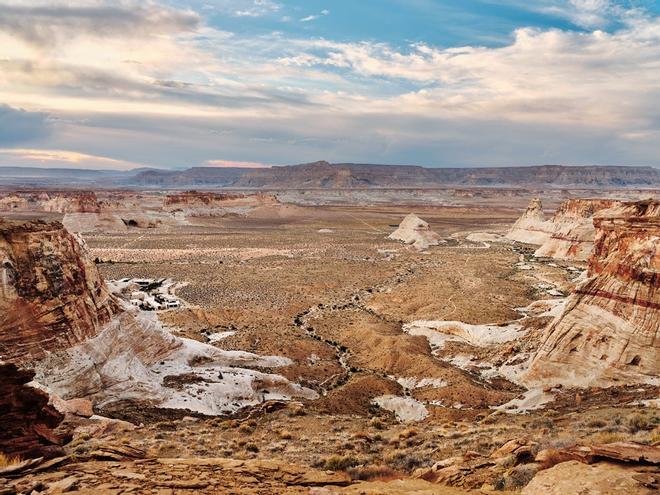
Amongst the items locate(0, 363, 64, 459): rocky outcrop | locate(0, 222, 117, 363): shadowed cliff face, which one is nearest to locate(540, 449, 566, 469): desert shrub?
locate(0, 363, 64, 459): rocky outcrop

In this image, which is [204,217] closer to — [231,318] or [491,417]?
[231,318]

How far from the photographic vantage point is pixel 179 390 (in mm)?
15625

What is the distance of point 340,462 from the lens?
31.7ft

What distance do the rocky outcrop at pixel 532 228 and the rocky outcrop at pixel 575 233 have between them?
6.50m

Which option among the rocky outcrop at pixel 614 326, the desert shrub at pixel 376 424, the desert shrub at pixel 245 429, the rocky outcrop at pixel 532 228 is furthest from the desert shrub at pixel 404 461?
the rocky outcrop at pixel 532 228

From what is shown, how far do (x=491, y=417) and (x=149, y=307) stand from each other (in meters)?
25.0

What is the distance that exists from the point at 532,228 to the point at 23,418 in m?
77.0

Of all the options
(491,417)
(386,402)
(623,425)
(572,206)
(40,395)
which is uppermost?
(572,206)

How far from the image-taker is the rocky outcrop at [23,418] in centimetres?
885

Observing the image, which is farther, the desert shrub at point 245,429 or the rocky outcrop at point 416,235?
the rocky outcrop at point 416,235

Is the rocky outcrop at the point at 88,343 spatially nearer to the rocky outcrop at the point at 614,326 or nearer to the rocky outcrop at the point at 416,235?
the rocky outcrop at the point at 614,326

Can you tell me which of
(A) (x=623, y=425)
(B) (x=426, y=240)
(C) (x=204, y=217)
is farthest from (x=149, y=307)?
(C) (x=204, y=217)

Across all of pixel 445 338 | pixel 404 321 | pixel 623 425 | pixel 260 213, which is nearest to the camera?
pixel 623 425

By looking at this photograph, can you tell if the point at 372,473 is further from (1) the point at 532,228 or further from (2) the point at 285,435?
(1) the point at 532,228
